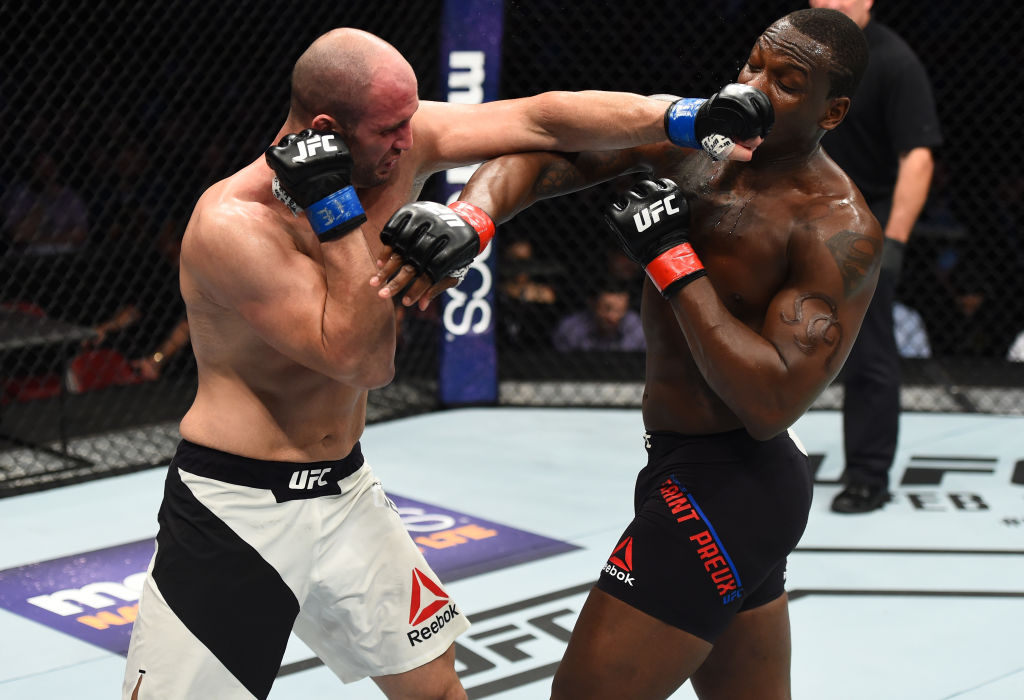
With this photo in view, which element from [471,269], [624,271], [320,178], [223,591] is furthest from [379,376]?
[624,271]

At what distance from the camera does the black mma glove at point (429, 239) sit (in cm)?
166

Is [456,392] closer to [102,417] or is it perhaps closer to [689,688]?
[102,417]

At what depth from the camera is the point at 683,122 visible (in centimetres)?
192

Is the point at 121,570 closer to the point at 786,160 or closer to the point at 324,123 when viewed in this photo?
the point at 324,123

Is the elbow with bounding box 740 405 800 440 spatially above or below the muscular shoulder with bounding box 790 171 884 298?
below

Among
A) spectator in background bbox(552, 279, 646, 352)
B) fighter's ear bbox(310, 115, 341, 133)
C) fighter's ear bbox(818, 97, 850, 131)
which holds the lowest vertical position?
spectator in background bbox(552, 279, 646, 352)

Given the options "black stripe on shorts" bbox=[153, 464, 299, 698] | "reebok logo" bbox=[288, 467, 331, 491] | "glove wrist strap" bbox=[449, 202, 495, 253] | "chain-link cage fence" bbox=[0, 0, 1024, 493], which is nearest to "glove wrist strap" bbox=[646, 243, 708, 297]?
"glove wrist strap" bbox=[449, 202, 495, 253]

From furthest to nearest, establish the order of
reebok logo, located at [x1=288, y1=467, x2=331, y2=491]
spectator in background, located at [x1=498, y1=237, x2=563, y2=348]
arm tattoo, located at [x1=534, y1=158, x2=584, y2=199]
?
spectator in background, located at [x1=498, y1=237, x2=563, y2=348] < arm tattoo, located at [x1=534, y1=158, x2=584, y2=199] < reebok logo, located at [x1=288, y1=467, x2=331, y2=491]

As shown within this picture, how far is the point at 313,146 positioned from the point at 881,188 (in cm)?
287

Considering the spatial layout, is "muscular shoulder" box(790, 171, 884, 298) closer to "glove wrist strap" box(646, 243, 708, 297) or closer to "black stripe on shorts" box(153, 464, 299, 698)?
"glove wrist strap" box(646, 243, 708, 297)

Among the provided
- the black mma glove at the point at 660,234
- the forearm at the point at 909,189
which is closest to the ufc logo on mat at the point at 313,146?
the black mma glove at the point at 660,234

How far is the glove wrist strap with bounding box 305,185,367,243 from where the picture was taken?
66.6 inches

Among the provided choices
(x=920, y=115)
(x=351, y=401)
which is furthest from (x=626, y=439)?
(x=351, y=401)

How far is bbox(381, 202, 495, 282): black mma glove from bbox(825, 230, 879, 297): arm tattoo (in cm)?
56
